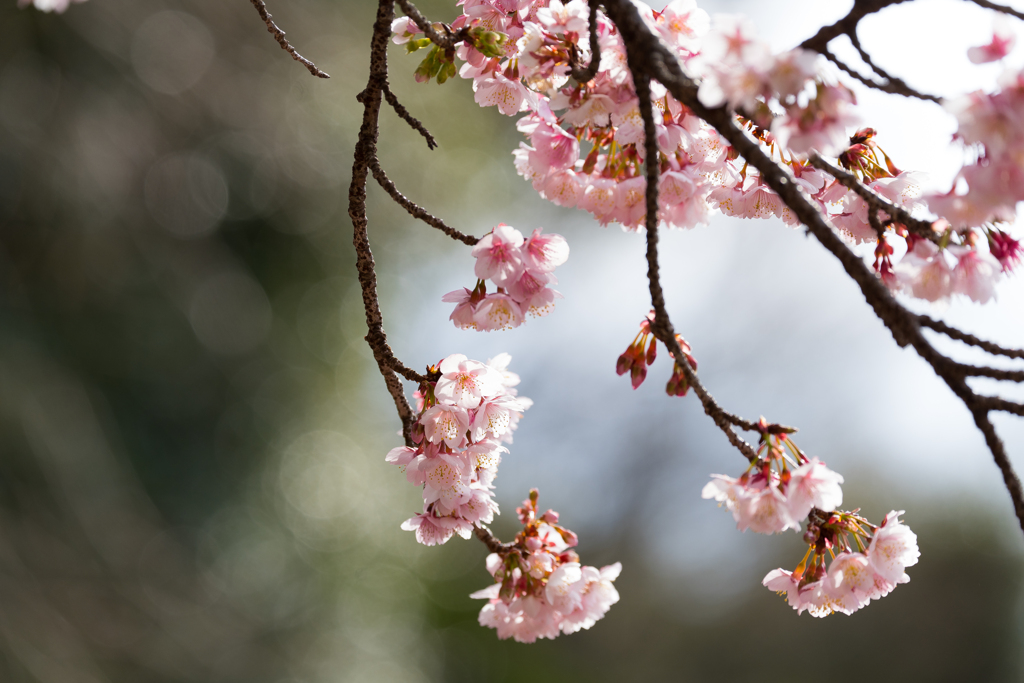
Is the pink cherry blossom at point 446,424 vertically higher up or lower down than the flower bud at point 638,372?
lower down

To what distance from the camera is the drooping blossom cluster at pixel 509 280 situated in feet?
1.87

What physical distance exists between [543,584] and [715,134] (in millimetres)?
501

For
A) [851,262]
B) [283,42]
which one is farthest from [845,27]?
[283,42]

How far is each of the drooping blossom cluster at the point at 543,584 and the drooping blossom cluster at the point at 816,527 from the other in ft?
0.65

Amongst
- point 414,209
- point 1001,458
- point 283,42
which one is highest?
point 283,42

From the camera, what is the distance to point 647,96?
0.36m

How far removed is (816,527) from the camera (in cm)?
51

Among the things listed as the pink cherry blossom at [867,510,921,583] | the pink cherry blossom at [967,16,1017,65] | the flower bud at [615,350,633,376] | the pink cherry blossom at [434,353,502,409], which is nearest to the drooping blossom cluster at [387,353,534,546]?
the pink cherry blossom at [434,353,502,409]

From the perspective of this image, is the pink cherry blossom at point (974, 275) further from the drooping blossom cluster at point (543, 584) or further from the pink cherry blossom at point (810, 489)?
the drooping blossom cluster at point (543, 584)

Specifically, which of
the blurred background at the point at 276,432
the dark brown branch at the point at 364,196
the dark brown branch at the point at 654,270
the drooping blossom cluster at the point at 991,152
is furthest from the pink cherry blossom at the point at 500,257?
the blurred background at the point at 276,432

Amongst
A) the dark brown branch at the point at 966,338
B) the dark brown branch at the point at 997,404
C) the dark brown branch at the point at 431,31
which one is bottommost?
the dark brown branch at the point at 997,404

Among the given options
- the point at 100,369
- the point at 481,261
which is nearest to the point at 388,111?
the point at 100,369

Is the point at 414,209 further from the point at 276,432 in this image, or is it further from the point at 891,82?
the point at 276,432

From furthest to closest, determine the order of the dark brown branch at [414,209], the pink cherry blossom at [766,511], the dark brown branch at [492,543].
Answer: the dark brown branch at [492,543] → the dark brown branch at [414,209] → the pink cherry blossom at [766,511]
